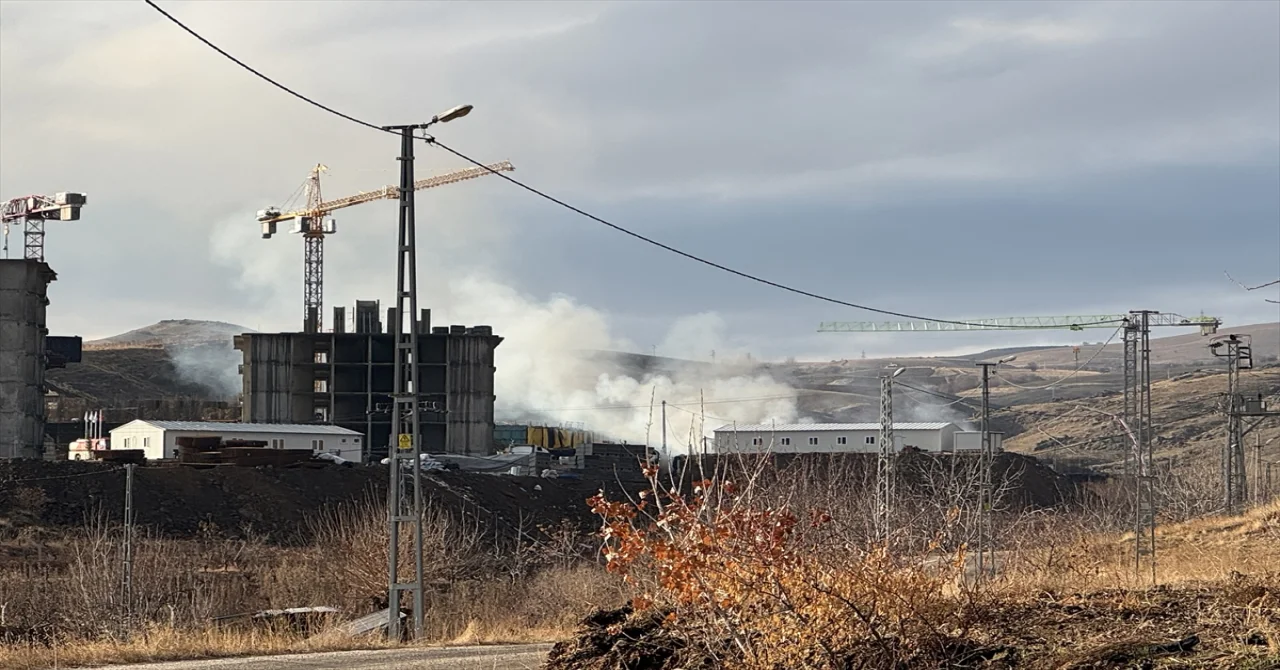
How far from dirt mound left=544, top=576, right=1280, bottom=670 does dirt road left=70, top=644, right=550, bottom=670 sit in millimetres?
3212

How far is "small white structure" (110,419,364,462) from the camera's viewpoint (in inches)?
3767

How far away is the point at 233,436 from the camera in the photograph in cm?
9881

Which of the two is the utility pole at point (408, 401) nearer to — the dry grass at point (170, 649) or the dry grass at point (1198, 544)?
the dry grass at point (170, 649)

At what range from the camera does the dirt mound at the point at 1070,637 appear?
392 inches

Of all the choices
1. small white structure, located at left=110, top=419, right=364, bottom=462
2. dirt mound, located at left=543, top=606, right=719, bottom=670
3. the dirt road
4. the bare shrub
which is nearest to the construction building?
small white structure, located at left=110, top=419, right=364, bottom=462

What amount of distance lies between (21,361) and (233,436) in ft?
46.2

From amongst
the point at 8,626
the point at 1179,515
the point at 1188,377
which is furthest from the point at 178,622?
the point at 1188,377

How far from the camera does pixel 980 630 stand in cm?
1107

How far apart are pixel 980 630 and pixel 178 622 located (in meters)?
22.7

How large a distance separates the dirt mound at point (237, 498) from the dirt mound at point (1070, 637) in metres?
52.2

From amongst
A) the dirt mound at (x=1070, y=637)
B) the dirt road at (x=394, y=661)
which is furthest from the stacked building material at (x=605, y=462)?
the dirt mound at (x=1070, y=637)

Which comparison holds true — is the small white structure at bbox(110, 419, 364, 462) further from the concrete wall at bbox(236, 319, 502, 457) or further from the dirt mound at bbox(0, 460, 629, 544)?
the dirt mound at bbox(0, 460, 629, 544)

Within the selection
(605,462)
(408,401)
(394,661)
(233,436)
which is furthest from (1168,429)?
(394,661)

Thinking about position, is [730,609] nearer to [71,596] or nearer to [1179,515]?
[71,596]
